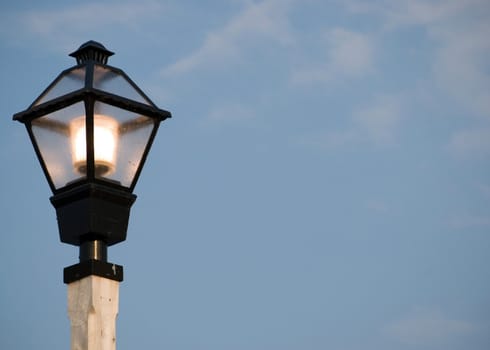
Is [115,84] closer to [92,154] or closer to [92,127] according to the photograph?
[92,127]

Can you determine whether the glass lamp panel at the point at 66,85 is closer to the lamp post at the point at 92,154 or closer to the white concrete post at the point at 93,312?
the lamp post at the point at 92,154

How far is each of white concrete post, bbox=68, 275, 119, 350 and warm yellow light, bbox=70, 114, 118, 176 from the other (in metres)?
0.72

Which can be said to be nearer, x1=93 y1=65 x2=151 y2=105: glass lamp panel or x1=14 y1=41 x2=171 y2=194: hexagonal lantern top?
x1=14 y1=41 x2=171 y2=194: hexagonal lantern top

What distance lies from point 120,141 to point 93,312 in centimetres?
114

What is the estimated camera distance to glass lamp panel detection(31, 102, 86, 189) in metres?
12.3

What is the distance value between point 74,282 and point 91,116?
104cm

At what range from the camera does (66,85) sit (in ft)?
40.7

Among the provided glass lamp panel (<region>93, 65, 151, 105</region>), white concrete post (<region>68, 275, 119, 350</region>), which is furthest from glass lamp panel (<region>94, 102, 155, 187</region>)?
white concrete post (<region>68, 275, 119, 350</region>)

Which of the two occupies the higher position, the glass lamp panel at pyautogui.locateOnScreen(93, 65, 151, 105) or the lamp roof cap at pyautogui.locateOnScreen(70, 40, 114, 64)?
the lamp roof cap at pyautogui.locateOnScreen(70, 40, 114, 64)

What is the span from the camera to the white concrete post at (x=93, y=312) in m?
11.8

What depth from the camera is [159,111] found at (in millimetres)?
12492

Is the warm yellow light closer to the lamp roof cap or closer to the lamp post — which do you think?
the lamp post

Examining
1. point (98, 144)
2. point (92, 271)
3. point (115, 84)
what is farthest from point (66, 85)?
point (92, 271)

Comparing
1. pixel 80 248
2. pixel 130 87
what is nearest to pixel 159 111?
pixel 130 87
